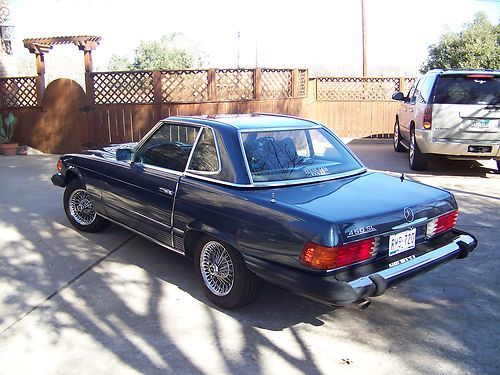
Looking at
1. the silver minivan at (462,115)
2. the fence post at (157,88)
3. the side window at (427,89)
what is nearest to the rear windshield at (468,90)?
the silver minivan at (462,115)

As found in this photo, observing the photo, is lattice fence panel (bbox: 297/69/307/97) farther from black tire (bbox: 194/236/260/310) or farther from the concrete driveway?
black tire (bbox: 194/236/260/310)

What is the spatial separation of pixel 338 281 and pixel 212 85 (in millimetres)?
9516

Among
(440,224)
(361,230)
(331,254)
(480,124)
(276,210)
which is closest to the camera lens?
(331,254)

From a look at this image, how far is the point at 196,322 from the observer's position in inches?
152

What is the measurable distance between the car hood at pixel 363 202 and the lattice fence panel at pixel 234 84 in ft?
27.9

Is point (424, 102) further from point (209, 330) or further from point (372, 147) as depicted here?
point (209, 330)

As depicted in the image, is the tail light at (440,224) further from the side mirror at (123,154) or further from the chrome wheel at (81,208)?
the chrome wheel at (81,208)

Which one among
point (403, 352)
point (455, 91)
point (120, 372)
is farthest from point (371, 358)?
point (455, 91)

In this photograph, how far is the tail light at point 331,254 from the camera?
3.23 meters

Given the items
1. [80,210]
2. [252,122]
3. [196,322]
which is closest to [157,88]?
[80,210]

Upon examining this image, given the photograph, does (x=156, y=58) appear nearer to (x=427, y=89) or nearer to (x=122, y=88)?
(x=122, y=88)

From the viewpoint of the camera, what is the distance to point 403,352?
3.44m

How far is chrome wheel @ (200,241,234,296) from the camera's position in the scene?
3.97m

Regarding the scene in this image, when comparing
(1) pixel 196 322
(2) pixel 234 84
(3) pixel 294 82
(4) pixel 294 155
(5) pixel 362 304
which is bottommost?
(1) pixel 196 322
